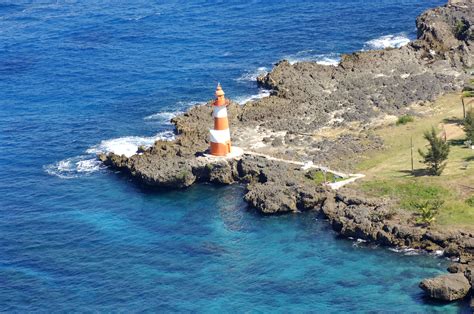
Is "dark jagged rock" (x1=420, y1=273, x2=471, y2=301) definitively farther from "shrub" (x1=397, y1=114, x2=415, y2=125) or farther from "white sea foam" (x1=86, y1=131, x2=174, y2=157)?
"white sea foam" (x1=86, y1=131, x2=174, y2=157)

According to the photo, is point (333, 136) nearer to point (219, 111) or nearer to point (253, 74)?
point (219, 111)

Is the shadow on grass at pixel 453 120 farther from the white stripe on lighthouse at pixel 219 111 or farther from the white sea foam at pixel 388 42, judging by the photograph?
the white sea foam at pixel 388 42

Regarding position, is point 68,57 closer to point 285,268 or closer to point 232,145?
point 232,145

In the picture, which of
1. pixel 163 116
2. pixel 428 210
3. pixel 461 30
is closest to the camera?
pixel 428 210

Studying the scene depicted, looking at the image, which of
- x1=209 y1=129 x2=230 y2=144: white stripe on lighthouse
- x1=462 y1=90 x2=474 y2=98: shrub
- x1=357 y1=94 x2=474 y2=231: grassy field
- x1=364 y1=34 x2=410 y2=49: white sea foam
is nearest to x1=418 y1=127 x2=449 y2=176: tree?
x1=357 y1=94 x2=474 y2=231: grassy field

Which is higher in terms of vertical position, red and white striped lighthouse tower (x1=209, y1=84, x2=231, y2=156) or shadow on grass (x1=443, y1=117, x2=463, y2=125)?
red and white striped lighthouse tower (x1=209, y1=84, x2=231, y2=156)

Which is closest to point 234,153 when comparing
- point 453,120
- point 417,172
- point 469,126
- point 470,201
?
point 417,172
